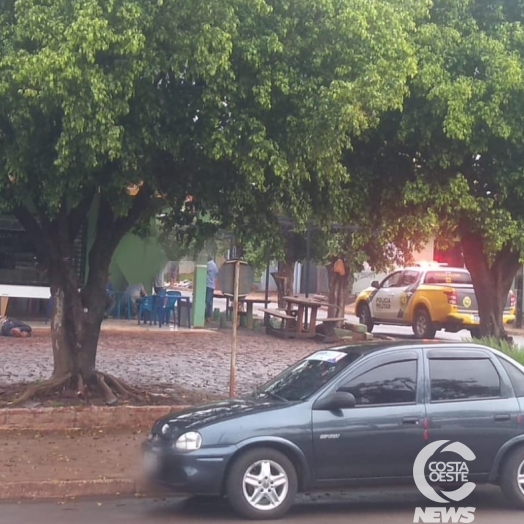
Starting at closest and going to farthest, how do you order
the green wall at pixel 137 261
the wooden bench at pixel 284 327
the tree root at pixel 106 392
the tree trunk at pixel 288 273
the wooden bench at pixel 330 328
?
the tree root at pixel 106 392
the wooden bench at pixel 330 328
the wooden bench at pixel 284 327
the green wall at pixel 137 261
the tree trunk at pixel 288 273

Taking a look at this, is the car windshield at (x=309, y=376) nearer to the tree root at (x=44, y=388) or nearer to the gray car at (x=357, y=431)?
the gray car at (x=357, y=431)

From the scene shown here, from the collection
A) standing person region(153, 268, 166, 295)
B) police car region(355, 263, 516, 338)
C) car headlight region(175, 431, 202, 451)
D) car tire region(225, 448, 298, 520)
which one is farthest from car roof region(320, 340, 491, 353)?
standing person region(153, 268, 166, 295)

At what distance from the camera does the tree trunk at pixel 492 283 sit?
15602 millimetres

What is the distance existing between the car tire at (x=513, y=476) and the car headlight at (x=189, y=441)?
2.75 metres

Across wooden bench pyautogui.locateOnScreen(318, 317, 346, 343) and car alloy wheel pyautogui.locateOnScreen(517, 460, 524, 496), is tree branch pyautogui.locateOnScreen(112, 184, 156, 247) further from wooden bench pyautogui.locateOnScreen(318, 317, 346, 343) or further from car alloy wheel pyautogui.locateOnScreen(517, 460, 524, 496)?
wooden bench pyautogui.locateOnScreen(318, 317, 346, 343)

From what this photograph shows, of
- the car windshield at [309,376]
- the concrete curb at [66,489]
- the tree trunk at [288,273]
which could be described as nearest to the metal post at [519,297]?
the tree trunk at [288,273]

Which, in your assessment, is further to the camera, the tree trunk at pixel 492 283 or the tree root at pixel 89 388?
the tree trunk at pixel 492 283

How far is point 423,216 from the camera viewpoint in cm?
1367

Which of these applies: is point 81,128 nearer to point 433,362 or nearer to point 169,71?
point 169,71

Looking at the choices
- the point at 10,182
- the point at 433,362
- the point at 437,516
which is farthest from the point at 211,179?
the point at 437,516

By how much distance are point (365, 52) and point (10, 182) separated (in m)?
4.40

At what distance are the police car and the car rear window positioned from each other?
49.8 ft

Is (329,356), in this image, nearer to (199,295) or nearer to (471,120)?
(471,120)

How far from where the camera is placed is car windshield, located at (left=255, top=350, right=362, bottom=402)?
8789 millimetres
